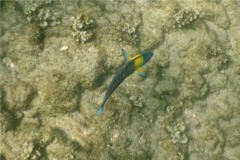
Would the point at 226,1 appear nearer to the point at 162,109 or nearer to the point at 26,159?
the point at 162,109

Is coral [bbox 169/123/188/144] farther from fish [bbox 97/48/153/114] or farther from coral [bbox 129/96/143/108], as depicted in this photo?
fish [bbox 97/48/153/114]

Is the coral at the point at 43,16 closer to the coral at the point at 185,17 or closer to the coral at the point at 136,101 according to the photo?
the coral at the point at 136,101

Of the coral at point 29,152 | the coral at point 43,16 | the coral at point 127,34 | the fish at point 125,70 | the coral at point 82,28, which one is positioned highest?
the fish at point 125,70

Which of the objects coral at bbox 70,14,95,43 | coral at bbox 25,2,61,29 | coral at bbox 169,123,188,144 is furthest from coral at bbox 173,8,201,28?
coral at bbox 25,2,61,29

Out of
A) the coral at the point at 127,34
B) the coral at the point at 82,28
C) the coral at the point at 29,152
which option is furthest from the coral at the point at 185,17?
the coral at the point at 29,152

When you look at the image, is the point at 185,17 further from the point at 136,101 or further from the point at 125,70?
the point at 125,70

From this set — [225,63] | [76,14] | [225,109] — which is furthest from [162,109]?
[76,14]
